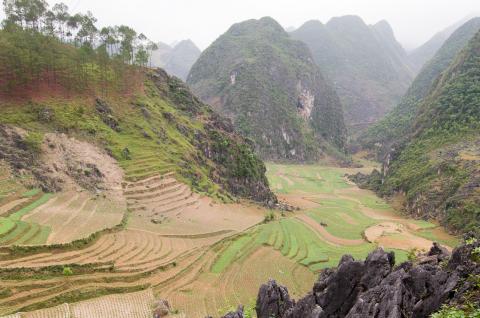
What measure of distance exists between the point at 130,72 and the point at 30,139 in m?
32.0

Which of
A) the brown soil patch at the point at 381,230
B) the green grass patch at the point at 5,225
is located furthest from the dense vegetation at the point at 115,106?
Answer: the brown soil patch at the point at 381,230

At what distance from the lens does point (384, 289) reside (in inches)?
530

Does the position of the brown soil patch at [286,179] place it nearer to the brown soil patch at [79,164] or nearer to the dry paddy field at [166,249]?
the dry paddy field at [166,249]

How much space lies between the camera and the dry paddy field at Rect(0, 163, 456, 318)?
2491 centimetres

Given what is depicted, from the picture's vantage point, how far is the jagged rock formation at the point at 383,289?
12.7m

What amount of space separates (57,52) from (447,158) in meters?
68.3

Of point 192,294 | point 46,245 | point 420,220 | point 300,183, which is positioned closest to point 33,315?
point 46,245

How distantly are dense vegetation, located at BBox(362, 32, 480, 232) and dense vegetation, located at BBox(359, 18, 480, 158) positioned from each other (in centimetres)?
3850

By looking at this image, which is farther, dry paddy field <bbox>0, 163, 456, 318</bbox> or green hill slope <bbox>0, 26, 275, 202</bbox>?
green hill slope <bbox>0, 26, 275, 202</bbox>

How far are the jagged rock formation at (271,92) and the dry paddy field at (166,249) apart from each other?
261 feet

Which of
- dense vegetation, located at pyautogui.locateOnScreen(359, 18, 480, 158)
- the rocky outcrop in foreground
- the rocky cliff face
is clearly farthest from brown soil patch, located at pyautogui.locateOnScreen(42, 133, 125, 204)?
dense vegetation, located at pyautogui.locateOnScreen(359, 18, 480, 158)

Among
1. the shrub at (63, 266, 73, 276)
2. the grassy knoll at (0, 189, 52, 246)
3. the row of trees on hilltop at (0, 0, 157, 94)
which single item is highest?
the row of trees on hilltop at (0, 0, 157, 94)

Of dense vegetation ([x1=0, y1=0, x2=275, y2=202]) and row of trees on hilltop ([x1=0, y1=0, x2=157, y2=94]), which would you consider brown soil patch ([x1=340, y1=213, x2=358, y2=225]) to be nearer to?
dense vegetation ([x1=0, y1=0, x2=275, y2=202])

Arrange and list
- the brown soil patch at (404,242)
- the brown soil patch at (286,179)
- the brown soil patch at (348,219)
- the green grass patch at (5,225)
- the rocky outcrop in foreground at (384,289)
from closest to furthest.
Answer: the rocky outcrop in foreground at (384,289)
the green grass patch at (5,225)
the brown soil patch at (404,242)
the brown soil patch at (348,219)
the brown soil patch at (286,179)
